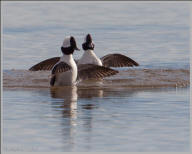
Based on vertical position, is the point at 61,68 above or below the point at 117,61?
below

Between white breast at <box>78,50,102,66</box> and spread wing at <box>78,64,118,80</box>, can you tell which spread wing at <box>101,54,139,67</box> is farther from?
spread wing at <box>78,64,118,80</box>

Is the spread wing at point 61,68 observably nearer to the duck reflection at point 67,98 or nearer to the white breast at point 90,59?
the duck reflection at point 67,98

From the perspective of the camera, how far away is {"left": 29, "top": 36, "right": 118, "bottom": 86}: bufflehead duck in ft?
51.1

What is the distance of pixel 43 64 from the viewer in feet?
60.5

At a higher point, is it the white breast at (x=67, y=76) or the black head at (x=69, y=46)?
the black head at (x=69, y=46)

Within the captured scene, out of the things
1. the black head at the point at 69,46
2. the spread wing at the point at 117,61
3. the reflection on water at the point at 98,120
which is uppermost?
the black head at the point at 69,46

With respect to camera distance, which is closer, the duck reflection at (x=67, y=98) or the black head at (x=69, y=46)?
the duck reflection at (x=67, y=98)

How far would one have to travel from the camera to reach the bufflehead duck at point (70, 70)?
1559 cm

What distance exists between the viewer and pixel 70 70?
15.9 meters

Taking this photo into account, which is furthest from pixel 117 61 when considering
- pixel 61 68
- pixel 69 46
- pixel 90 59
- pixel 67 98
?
pixel 67 98

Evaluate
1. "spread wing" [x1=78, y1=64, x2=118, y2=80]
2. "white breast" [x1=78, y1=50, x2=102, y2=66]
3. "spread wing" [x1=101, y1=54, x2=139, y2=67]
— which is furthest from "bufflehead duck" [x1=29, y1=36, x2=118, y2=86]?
"spread wing" [x1=101, y1=54, x2=139, y2=67]

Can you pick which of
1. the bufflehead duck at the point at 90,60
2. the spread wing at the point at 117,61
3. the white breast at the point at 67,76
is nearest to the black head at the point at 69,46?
the white breast at the point at 67,76

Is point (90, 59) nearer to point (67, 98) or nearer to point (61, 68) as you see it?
point (61, 68)

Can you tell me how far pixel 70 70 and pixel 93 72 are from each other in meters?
0.90
